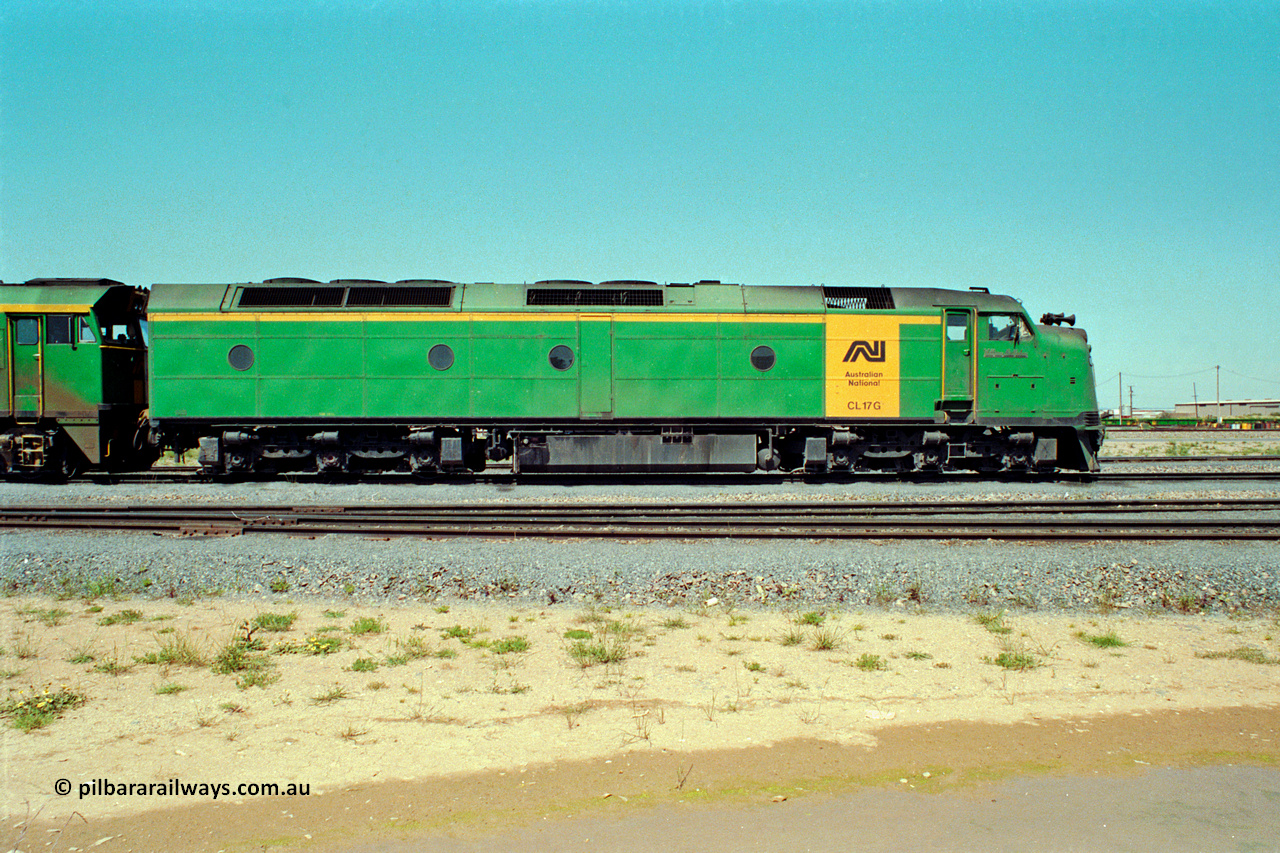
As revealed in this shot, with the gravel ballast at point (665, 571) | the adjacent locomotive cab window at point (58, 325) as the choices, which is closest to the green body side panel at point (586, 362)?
the adjacent locomotive cab window at point (58, 325)

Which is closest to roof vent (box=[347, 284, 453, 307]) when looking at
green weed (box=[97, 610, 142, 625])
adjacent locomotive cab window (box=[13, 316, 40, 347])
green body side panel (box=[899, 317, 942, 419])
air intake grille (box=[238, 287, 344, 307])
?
air intake grille (box=[238, 287, 344, 307])

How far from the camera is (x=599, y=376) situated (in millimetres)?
16672

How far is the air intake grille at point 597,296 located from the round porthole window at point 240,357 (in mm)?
6053

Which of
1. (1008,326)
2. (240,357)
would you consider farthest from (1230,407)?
(240,357)

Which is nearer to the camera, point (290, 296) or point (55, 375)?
point (55, 375)

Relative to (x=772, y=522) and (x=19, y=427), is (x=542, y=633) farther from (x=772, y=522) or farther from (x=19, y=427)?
(x=19, y=427)

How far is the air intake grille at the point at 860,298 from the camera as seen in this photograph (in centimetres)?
1692

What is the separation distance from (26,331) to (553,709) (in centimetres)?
1652

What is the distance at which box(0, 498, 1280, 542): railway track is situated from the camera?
1094 cm

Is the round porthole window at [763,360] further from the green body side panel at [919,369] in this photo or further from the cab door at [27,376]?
the cab door at [27,376]

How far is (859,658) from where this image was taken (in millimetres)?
6602

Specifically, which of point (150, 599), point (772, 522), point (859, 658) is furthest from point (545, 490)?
point (859, 658)

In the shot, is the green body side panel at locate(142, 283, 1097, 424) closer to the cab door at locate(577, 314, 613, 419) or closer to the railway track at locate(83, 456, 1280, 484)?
the cab door at locate(577, 314, 613, 419)

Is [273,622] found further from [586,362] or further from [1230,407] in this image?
[1230,407]
